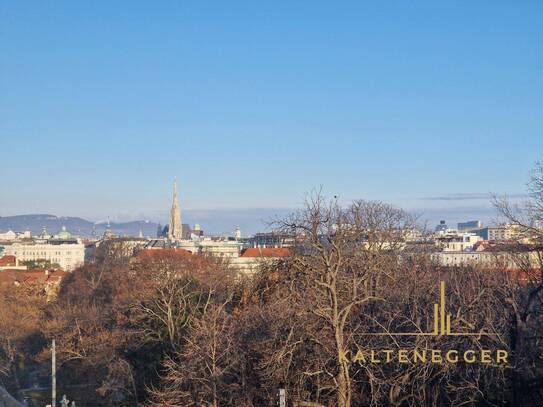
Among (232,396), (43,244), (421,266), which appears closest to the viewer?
(232,396)

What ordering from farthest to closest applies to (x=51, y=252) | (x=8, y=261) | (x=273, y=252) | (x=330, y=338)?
(x=51, y=252) < (x=8, y=261) < (x=273, y=252) < (x=330, y=338)

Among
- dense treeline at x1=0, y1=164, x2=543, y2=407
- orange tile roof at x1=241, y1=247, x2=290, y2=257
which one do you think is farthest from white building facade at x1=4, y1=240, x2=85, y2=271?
dense treeline at x1=0, y1=164, x2=543, y2=407

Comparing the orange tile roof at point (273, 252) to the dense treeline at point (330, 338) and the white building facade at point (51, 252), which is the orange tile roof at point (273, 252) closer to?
the dense treeline at point (330, 338)

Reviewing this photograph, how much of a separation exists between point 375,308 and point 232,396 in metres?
4.00

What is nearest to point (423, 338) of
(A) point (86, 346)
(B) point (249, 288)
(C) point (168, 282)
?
(B) point (249, 288)

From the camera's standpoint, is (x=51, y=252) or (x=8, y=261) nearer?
(x=8, y=261)

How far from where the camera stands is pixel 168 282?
1241 inches

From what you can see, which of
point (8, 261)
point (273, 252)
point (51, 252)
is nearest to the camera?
point (273, 252)

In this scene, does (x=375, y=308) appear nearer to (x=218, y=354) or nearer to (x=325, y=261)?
(x=218, y=354)

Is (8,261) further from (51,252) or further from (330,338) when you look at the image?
(330,338)

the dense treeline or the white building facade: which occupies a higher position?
the dense treeline

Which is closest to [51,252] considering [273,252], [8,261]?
[8,261]

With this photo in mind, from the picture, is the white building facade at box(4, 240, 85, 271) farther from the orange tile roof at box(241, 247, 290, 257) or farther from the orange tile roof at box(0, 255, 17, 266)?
the orange tile roof at box(241, 247, 290, 257)

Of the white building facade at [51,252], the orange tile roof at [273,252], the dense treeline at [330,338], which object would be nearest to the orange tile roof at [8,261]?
the orange tile roof at [273,252]
